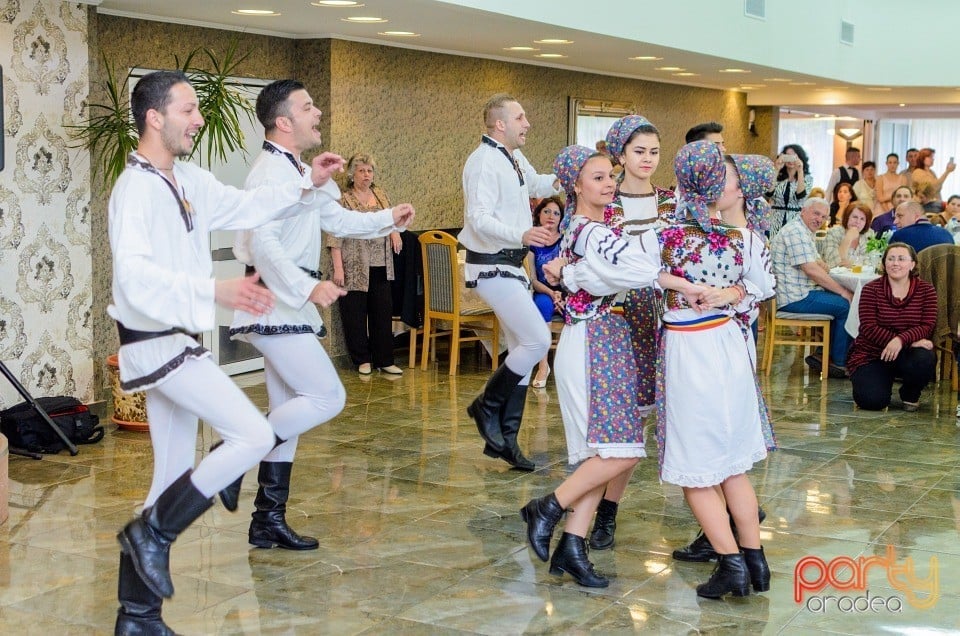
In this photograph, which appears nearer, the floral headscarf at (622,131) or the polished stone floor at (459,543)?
the polished stone floor at (459,543)

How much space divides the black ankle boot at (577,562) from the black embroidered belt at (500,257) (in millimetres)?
1841

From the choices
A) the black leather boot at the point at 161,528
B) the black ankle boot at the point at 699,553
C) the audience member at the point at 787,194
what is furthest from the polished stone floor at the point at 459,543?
the audience member at the point at 787,194

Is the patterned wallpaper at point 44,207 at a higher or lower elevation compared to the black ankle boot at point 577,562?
higher

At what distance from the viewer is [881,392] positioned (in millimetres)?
7562

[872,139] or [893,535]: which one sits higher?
[872,139]

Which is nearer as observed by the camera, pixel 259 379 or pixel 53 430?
pixel 53 430

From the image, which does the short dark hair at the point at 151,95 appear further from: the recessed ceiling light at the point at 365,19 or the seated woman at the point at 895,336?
the seated woman at the point at 895,336

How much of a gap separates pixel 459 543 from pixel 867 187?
12326 millimetres

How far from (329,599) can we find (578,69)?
9000mm

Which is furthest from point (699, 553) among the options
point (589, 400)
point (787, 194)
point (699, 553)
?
point (787, 194)

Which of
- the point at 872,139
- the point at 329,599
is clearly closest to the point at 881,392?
the point at 329,599

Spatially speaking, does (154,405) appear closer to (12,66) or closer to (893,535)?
(893,535)

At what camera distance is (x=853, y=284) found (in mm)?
8648

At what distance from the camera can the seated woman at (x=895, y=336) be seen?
24.8 ft
